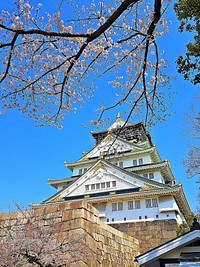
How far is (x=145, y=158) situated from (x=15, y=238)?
54.8 ft

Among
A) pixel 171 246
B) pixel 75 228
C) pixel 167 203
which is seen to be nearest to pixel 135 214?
pixel 167 203

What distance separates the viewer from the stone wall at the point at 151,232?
13938 millimetres

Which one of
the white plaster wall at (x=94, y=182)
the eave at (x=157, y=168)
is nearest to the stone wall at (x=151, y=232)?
the white plaster wall at (x=94, y=182)

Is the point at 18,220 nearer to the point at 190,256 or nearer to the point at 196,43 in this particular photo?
the point at 190,256

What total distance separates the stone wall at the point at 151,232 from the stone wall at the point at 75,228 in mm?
8357

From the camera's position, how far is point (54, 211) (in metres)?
5.42

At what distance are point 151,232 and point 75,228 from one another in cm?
1049

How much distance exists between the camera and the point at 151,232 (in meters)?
14.3

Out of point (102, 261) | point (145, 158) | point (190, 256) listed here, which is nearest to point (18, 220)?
point (102, 261)

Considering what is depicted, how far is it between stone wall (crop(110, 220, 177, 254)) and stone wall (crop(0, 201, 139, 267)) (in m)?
8.36

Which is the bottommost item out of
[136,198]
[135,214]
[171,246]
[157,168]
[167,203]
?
[171,246]

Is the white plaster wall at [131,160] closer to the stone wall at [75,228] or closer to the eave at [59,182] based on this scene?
the eave at [59,182]

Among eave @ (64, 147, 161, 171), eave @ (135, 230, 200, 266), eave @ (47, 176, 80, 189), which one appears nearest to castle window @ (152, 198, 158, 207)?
eave @ (64, 147, 161, 171)

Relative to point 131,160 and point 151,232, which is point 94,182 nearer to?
point 131,160
